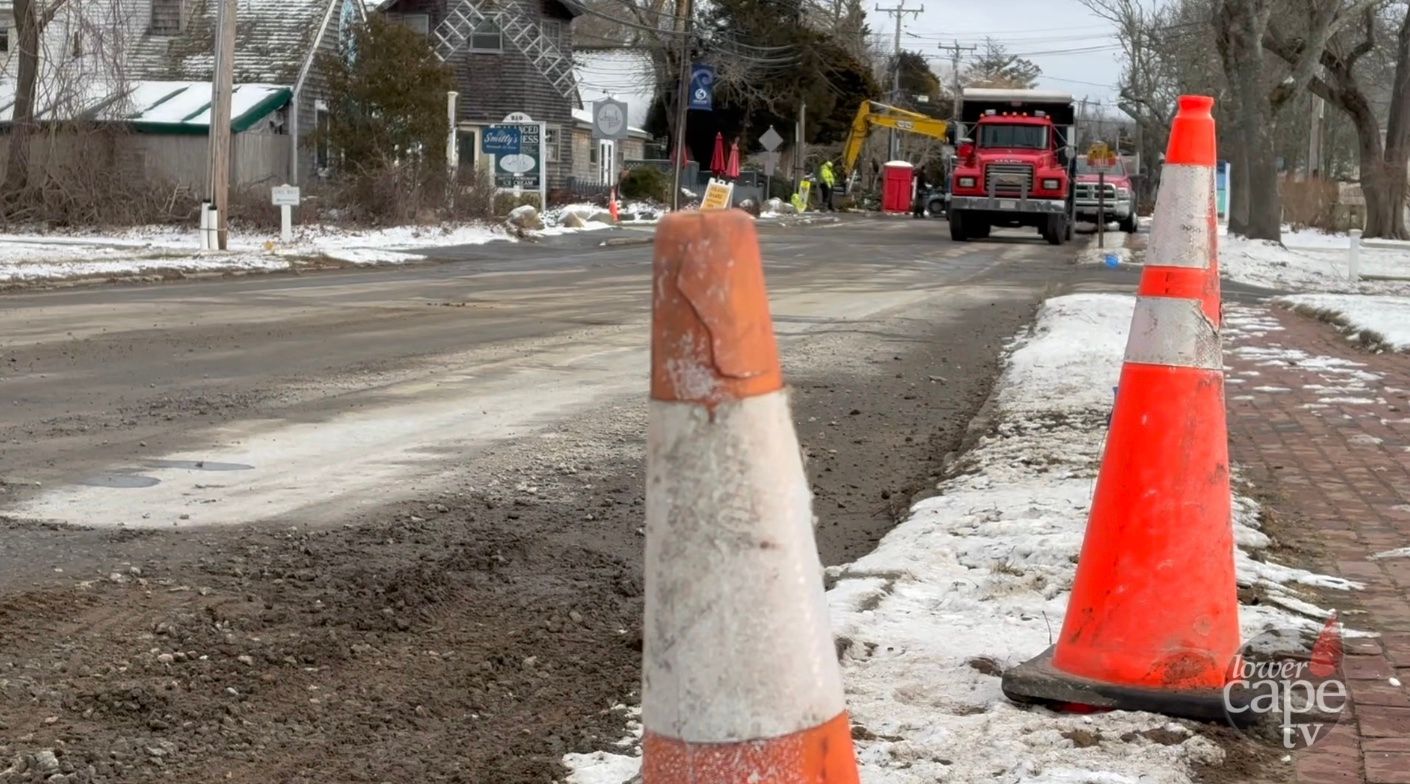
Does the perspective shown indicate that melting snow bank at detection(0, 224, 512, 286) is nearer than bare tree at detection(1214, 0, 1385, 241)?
Yes

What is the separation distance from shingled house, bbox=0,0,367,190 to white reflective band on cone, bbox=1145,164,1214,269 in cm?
3006

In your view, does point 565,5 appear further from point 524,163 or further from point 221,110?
point 221,110

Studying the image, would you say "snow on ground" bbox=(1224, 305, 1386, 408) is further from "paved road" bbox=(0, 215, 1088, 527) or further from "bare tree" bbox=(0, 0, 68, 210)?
"bare tree" bbox=(0, 0, 68, 210)

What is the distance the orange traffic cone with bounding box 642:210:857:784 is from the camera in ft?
7.47

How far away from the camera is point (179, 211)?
32688mm

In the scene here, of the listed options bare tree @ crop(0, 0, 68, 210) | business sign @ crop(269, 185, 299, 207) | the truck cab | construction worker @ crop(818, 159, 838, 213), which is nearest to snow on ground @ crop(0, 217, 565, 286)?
business sign @ crop(269, 185, 299, 207)

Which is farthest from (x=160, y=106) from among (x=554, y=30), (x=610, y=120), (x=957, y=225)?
(x=554, y=30)

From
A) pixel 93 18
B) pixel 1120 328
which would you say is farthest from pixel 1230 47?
pixel 93 18

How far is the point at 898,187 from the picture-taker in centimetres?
6275

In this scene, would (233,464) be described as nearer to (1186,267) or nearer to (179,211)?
(1186,267)

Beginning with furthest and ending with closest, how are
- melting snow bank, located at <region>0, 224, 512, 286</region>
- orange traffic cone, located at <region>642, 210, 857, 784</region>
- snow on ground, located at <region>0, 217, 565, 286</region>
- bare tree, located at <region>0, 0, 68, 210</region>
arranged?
1. bare tree, located at <region>0, 0, 68, 210</region>
2. snow on ground, located at <region>0, 217, 565, 286</region>
3. melting snow bank, located at <region>0, 224, 512, 286</region>
4. orange traffic cone, located at <region>642, 210, 857, 784</region>

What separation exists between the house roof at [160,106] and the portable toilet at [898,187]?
27.6 m

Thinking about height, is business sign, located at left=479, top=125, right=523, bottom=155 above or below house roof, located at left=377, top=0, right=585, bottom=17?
below

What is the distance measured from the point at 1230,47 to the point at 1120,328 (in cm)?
2303
